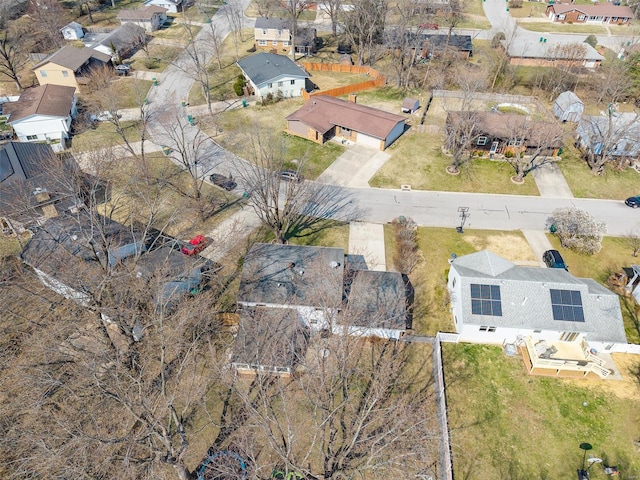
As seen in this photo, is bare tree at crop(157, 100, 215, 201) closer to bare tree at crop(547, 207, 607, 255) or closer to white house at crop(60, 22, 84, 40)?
bare tree at crop(547, 207, 607, 255)

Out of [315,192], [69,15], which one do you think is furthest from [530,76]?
[69,15]

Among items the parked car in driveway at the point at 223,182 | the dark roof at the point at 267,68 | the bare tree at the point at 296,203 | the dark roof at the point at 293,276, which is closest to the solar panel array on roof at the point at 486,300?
the dark roof at the point at 293,276

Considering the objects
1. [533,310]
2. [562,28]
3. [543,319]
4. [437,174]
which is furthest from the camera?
[562,28]

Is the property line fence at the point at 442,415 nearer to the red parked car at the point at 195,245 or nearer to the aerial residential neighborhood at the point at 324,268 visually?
the aerial residential neighborhood at the point at 324,268

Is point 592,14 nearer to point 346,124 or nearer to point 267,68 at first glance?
point 346,124

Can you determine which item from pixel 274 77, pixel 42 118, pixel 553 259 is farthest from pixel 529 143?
pixel 42 118

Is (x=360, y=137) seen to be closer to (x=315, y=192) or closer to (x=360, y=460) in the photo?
(x=315, y=192)
